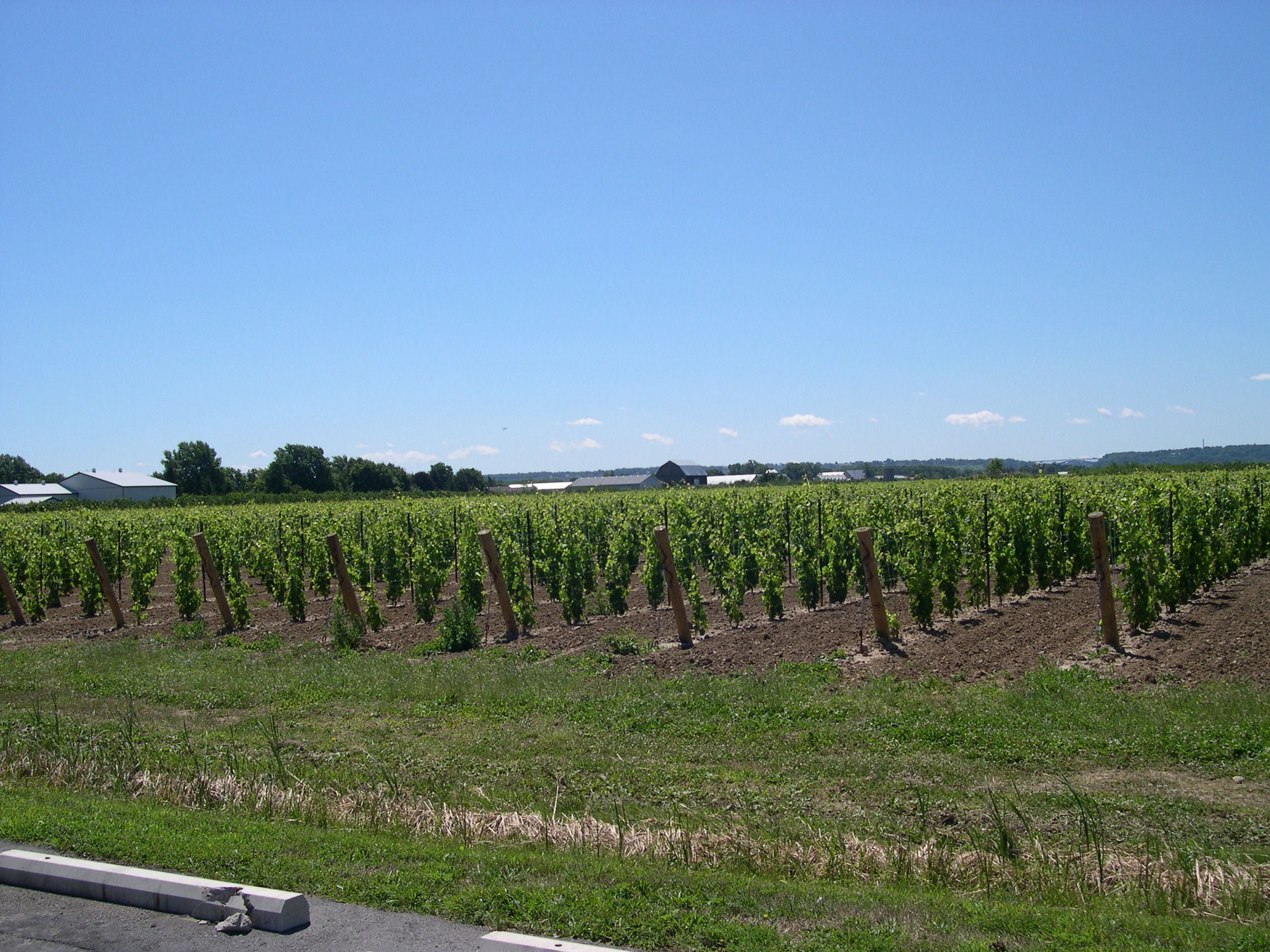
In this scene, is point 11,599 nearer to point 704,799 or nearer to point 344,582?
point 344,582

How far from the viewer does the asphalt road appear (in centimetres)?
389

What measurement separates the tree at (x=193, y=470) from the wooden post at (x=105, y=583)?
6759 centimetres

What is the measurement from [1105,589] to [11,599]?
18784 mm

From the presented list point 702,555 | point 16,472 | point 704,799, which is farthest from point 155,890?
point 16,472

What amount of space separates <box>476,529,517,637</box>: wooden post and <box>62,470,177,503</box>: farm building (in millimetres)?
68111

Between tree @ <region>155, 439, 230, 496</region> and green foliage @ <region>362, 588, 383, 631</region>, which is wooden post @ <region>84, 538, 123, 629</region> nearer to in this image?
green foliage @ <region>362, 588, 383, 631</region>

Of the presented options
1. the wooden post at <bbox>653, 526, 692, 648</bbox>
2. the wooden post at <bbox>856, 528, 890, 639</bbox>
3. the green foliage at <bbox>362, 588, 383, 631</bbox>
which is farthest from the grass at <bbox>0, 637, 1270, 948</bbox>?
the green foliage at <bbox>362, 588, 383, 631</bbox>

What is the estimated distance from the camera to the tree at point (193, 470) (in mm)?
79688

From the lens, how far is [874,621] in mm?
10914

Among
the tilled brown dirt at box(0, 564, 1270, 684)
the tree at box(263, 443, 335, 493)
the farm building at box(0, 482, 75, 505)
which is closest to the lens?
the tilled brown dirt at box(0, 564, 1270, 684)

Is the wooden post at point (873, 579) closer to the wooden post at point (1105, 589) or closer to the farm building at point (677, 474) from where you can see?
the wooden post at point (1105, 589)

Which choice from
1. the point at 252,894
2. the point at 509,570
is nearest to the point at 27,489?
the point at 509,570

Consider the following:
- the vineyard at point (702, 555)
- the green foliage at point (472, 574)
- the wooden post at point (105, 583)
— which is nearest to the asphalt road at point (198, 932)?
the vineyard at point (702, 555)

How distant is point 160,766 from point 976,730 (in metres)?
6.34
